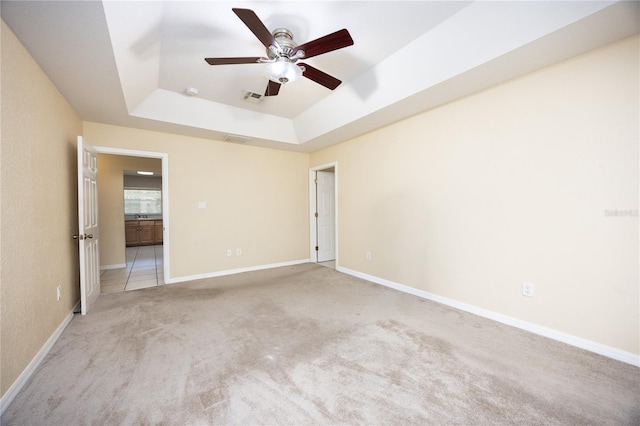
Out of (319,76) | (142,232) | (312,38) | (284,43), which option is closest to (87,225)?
(284,43)

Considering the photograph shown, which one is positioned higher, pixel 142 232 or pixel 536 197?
pixel 536 197

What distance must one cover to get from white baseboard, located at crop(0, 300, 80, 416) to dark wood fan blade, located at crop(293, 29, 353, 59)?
9.54 ft

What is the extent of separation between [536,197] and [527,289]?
2.84 feet

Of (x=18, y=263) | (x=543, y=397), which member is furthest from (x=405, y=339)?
(x=18, y=263)

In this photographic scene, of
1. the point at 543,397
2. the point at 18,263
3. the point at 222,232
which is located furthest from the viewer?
the point at 222,232

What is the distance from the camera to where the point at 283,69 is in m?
2.07

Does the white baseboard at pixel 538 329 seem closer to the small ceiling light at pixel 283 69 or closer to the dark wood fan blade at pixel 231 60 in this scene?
the small ceiling light at pixel 283 69

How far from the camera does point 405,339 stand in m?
2.26

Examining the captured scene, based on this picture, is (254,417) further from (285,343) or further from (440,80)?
(440,80)

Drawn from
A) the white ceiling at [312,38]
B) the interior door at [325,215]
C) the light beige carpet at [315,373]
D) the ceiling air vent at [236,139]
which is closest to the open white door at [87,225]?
the light beige carpet at [315,373]

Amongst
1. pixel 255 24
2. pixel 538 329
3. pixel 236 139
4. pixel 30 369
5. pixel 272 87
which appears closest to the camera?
pixel 255 24

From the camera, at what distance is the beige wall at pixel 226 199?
4.05 meters

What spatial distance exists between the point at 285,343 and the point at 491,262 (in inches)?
87.2

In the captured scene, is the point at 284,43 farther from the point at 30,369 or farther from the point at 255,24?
the point at 30,369
